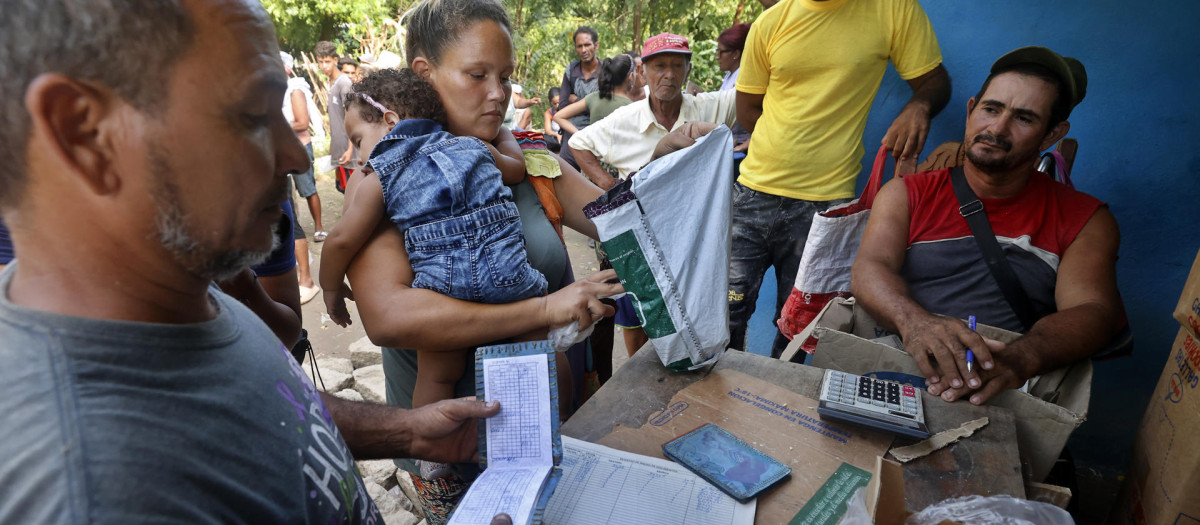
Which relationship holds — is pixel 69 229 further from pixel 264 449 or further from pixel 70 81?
pixel 264 449

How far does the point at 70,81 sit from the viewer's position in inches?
22.4

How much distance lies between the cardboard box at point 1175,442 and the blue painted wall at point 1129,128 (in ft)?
4.55

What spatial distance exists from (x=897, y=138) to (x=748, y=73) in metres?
0.85

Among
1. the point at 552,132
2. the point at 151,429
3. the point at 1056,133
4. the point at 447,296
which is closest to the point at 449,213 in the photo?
the point at 447,296

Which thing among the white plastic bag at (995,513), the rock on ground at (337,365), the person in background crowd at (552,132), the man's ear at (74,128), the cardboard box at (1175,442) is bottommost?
the rock on ground at (337,365)

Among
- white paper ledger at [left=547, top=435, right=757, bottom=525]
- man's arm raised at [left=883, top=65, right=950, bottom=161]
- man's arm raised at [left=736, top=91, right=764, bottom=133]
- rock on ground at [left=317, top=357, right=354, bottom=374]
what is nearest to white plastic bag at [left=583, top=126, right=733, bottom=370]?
white paper ledger at [left=547, top=435, right=757, bottom=525]

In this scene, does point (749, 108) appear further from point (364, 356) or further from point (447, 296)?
point (364, 356)

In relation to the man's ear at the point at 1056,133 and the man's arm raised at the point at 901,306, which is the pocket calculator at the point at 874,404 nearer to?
the man's arm raised at the point at 901,306

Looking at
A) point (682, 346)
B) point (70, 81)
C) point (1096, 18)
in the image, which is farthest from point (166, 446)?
point (1096, 18)

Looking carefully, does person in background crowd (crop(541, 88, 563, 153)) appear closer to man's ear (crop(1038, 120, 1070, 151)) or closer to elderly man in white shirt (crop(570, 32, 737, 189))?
elderly man in white shirt (crop(570, 32, 737, 189))

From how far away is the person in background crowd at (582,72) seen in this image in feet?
20.8

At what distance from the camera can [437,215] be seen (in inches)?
54.2

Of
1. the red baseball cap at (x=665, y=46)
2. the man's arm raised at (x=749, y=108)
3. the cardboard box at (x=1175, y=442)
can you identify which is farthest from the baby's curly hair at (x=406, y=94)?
the red baseball cap at (x=665, y=46)

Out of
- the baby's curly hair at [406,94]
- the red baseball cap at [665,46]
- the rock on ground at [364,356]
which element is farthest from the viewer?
the rock on ground at [364,356]
